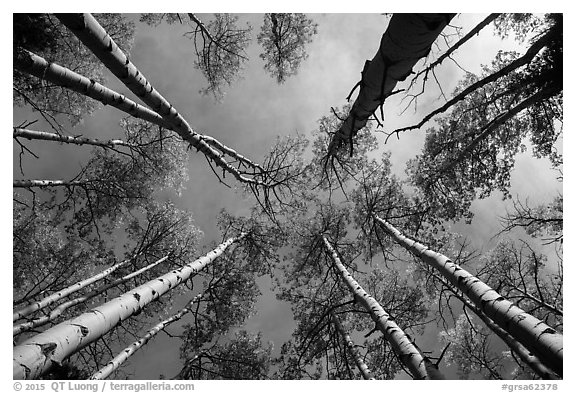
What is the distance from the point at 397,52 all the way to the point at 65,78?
3241mm

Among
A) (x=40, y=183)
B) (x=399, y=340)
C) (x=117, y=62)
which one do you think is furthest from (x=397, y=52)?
(x=40, y=183)

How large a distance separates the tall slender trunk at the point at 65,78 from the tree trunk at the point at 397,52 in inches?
107

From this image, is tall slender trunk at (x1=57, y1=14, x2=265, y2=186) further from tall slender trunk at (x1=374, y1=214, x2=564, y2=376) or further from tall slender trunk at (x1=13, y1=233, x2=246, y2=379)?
tall slender trunk at (x1=374, y1=214, x2=564, y2=376)

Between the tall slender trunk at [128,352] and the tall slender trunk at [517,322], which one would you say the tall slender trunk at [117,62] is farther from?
the tall slender trunk at [128,352]

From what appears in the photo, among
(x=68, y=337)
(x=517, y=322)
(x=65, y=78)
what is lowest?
(x=68, y=337)

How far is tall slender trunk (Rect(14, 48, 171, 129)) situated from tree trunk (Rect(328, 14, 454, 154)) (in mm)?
2726

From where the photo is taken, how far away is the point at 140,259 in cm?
889

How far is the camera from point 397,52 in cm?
173

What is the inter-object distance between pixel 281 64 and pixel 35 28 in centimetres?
418

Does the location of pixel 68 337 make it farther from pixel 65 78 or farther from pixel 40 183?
pixel 40 183
